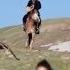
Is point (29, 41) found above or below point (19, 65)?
below

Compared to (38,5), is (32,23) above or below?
below

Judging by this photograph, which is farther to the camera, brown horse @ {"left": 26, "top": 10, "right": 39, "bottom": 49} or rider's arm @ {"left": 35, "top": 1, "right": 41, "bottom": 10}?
brown horse @ {"left": 26, "top": 10, "right": 39, "bottom": 49}

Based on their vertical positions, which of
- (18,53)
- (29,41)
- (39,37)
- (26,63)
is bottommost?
(39,37)

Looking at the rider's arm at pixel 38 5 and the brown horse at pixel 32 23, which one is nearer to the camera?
the rider's arm at pixel 38 5

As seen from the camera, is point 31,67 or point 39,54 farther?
point 39,54

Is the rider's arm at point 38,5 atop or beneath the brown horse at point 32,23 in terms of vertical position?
atop

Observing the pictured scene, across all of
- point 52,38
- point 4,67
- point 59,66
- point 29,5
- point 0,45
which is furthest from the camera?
point 52,38

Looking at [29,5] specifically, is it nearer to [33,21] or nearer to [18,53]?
[33,21]

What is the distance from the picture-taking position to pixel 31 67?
19109 mm

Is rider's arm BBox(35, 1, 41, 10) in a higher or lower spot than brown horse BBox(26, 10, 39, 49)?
higher

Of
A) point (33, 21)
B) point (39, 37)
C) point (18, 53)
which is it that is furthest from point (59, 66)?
point (39, 37)

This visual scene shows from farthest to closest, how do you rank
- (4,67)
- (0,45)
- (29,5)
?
(29,5)
(0,45)
(4,67)

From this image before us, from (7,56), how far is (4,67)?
369 cm

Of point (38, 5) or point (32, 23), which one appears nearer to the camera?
point (38, 5)
